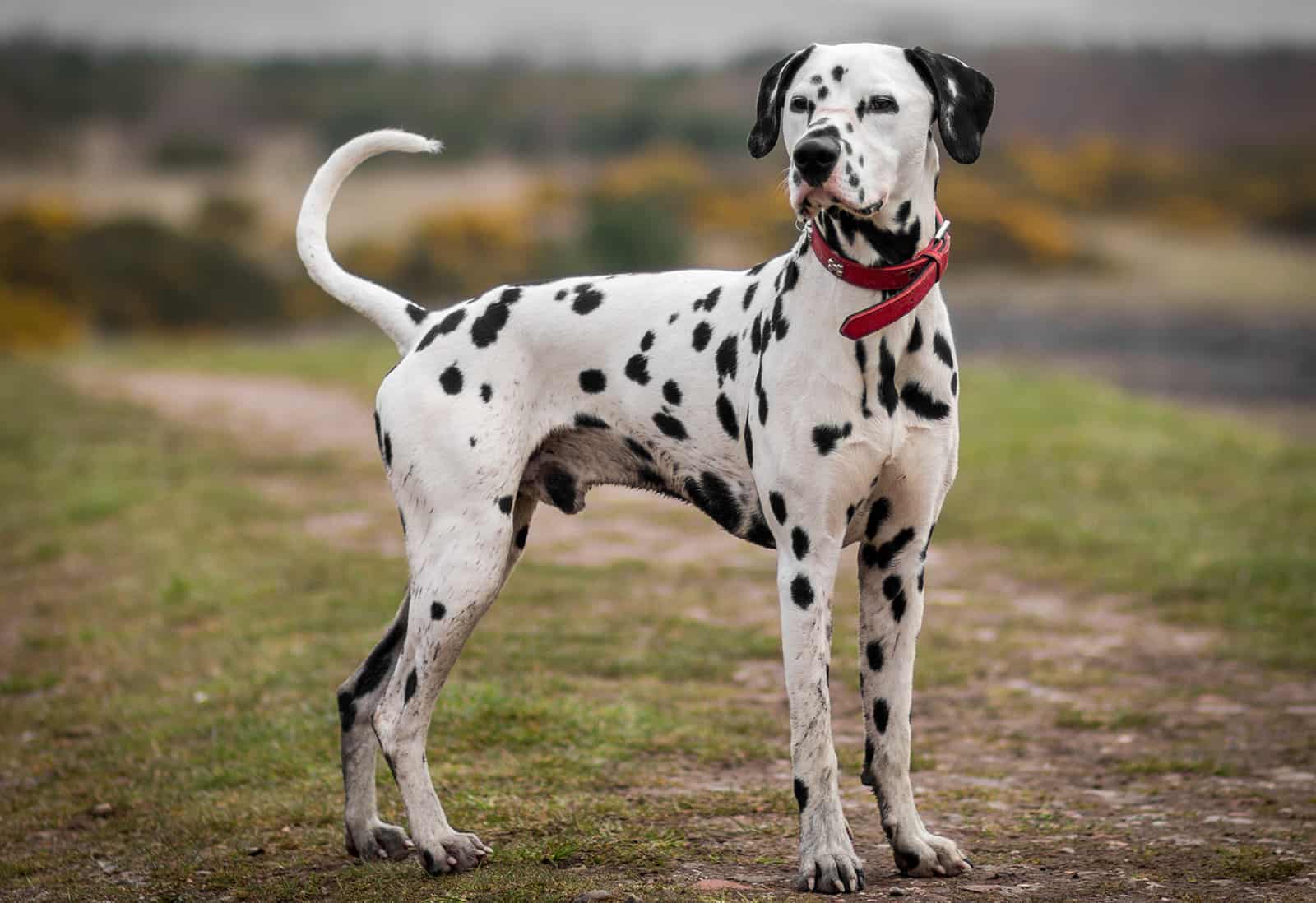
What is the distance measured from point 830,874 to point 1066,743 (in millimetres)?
2759

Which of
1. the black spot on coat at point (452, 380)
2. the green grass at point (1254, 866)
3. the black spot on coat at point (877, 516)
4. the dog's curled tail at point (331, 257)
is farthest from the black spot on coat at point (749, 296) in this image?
the green grass at point (1254, 866)

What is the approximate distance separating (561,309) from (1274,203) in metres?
38.1

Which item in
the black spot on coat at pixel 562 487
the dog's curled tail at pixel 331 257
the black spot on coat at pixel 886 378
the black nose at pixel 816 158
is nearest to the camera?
the black nose at pixel 816 158

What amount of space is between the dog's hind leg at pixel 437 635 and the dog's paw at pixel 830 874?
1202 mm

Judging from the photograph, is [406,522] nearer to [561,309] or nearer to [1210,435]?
[561,309]

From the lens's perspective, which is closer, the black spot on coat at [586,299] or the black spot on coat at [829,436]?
the black spot on coat at [829,436]

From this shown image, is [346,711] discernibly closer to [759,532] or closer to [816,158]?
[759,532]

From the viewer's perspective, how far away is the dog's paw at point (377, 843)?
204 inches

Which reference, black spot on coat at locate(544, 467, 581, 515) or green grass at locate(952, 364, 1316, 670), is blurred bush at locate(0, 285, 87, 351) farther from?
black spot on coat at locate(544, 467, 581, 515)

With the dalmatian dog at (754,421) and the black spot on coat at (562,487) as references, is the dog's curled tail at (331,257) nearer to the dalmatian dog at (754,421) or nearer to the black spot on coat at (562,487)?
the dalmatian dog at (754,421)

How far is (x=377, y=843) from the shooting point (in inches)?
204

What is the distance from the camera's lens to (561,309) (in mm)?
5086

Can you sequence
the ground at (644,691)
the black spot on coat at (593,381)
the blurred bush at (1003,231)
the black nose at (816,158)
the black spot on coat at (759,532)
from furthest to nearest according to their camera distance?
1. the blurred bush at (1003,231)
2. the ground at (644,691)
3. the black spot on coat at (593,381)
4. the black spot on coat at (759,532)
5. the black nose at (816,158)

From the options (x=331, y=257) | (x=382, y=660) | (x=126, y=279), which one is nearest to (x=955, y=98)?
(x=331, y=257)
